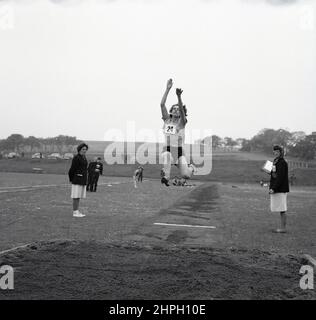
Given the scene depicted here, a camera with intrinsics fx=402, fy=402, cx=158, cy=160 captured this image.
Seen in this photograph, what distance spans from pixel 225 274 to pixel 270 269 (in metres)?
0.87

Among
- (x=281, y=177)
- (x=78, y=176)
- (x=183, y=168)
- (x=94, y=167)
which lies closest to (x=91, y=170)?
(x=94, y=167)

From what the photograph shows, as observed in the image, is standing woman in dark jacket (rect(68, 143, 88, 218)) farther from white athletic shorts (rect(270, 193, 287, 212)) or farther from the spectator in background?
the spectator in background

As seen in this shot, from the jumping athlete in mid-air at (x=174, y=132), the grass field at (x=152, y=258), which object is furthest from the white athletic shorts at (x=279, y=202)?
the jumping athlete in mid-air at (x=174, y=132)

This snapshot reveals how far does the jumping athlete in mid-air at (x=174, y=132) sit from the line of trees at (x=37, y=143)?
141 meters

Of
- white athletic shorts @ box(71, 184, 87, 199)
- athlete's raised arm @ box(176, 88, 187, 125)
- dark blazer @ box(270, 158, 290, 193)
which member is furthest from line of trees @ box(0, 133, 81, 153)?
athlete's raised arm @ box(176, 88, 187, 125)

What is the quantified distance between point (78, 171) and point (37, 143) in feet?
502

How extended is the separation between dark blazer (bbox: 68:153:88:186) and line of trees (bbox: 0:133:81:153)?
13541 cm

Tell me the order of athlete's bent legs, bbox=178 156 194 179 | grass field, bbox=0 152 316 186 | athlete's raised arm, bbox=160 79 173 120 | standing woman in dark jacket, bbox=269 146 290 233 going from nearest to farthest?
athlete's raised arm, bbox=160 79 173 120, athlete's bent legs, bbox=178 156 194 179, standing woman in dark jacket, bbox=269 146 290 233, grass field, bbox=0 152 316 186

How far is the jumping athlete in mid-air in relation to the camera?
6.50m

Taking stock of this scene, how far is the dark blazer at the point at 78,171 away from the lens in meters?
12.2

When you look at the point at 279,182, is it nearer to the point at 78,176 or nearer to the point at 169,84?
the point at 169,84

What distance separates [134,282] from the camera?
5.36 meters

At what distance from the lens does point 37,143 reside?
158375mm
